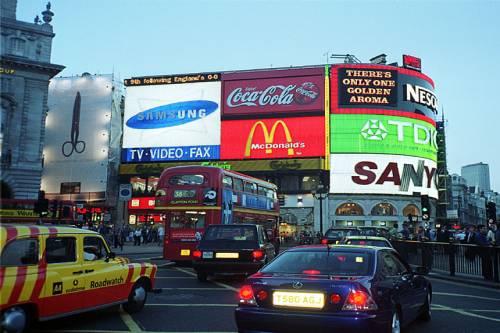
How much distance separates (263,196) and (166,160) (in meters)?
40.3

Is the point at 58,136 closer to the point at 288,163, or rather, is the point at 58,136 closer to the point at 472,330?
the point at 288,163

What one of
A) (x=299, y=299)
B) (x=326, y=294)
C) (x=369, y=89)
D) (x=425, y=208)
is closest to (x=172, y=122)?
(x=369, y=89)

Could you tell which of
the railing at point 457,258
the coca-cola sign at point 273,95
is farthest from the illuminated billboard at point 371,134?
the railing at point 457,258

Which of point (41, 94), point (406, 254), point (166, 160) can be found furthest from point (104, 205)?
point (406, 254)

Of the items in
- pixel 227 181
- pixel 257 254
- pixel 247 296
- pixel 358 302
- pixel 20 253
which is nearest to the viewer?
pixel 358 302

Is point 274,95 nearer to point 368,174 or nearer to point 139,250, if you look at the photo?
point 368,174

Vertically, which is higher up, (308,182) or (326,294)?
(308,182)

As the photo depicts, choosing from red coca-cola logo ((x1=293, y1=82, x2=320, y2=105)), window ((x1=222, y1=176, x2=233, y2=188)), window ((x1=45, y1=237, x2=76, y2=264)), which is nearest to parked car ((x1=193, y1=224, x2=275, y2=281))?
window ((x1=222, y1=176, x2=233, y2=188))

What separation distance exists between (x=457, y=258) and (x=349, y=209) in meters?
41.6

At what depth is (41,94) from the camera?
4850 centimetres

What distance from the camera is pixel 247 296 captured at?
584cm

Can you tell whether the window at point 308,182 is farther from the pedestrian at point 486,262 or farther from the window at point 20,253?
the window at point 20,253

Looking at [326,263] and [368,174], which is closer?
[326,263]

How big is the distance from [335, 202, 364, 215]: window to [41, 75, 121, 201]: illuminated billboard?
2909 centimetres
